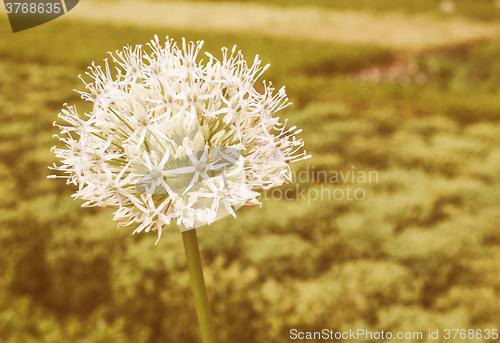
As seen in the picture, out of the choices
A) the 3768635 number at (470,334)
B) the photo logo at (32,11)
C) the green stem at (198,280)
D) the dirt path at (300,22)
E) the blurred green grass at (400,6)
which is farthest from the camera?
the blurred green grass at (400,6)

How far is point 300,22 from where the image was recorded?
16.6m

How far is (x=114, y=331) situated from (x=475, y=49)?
43.0ft

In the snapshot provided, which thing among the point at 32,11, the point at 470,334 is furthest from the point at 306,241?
the point at 32,11

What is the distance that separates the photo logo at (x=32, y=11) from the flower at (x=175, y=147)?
5.79 m

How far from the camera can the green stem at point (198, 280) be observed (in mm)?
1274

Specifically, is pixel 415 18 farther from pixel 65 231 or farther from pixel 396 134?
pixel 65 231

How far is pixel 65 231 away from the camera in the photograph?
4.96 metres

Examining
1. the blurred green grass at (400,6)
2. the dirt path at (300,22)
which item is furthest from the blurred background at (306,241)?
the blurred green grass at (400,6)

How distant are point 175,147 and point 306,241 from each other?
343cm

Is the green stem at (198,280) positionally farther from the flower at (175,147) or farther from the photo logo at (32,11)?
the photo logo at (32,11)

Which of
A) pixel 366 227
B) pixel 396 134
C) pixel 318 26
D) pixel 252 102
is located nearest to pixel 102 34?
pixel 318 26

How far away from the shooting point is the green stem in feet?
4.18

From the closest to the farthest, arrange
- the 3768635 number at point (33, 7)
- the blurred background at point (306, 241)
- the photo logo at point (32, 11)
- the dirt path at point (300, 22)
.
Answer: the blurred background at point (306, 241), the 3768635 number at point (33, 7), the photo logo at point (32, 11), the dirt path at point (300, 22)

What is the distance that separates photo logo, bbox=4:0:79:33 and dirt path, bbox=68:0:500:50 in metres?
3.11
